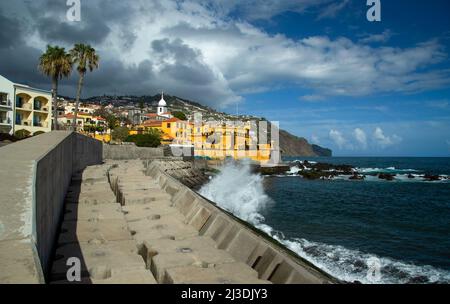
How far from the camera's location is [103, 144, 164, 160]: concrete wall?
3703 cm

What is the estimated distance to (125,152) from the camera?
130 ft

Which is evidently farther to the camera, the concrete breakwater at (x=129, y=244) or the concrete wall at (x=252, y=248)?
the concrete wall at (x=252, y=248)

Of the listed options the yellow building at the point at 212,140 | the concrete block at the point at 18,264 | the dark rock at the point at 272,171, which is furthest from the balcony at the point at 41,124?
the concrete block at the point at 18,264

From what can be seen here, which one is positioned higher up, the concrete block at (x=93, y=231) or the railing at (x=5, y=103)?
the railing at (x=5, y=103)

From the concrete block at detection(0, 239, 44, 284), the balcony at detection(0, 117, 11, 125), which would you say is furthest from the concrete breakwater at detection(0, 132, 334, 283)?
the balcony at detection(0, 117, 11, 125)

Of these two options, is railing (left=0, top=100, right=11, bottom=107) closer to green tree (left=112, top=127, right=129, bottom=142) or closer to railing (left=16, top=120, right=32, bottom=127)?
railing (left=16, top=120, right=32, bottom=127)

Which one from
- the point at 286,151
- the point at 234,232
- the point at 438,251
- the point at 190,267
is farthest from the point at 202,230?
the point at 286,151

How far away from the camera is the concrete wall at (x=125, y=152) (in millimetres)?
37031

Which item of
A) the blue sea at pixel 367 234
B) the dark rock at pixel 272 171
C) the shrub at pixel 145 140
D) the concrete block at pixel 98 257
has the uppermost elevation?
the shrub at pixel 145 140

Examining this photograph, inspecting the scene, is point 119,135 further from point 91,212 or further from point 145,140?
point 91,212

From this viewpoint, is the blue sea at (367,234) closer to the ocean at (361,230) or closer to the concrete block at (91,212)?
the ocean at (361,230)
